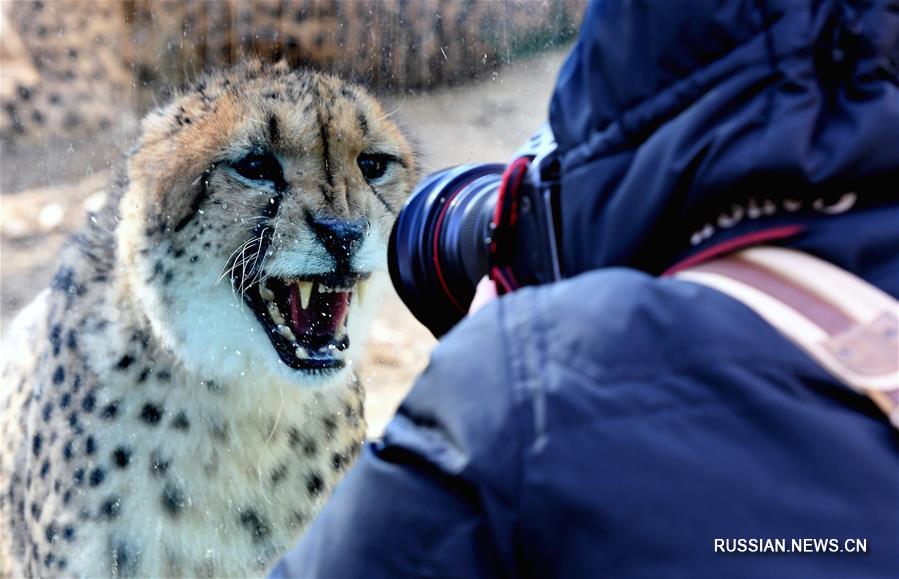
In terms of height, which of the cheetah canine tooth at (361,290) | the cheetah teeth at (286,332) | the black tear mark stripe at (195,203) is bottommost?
the cheetah teeth at (286,332)

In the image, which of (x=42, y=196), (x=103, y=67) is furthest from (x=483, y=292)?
(x=42, y=196)

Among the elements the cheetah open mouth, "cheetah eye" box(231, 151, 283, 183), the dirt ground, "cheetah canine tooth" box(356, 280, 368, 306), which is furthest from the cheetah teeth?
the dirt ground

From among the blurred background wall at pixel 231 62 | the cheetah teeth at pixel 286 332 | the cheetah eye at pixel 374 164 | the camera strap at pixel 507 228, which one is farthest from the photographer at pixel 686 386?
the blurred background wall at pixel 231 62

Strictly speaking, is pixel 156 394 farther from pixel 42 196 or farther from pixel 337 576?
pixel 42 196

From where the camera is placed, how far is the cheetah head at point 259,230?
1581 millimetres

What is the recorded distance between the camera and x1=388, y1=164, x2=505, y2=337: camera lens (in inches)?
28.9

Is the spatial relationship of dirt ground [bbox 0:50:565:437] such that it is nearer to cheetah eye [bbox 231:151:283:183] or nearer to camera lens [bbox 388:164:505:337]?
cheetah eye [bbox 231:151:283:183]

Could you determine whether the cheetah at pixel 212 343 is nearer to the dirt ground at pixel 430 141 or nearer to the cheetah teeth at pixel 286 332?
the cheetah teeth at pixel 286 332

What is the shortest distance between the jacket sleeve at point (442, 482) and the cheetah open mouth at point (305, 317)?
3.68ft

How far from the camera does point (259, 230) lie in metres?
1.59

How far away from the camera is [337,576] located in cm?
48

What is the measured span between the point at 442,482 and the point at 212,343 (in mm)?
1216

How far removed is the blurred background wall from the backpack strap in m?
1.95

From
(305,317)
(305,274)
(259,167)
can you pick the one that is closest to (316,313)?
(305,317)
